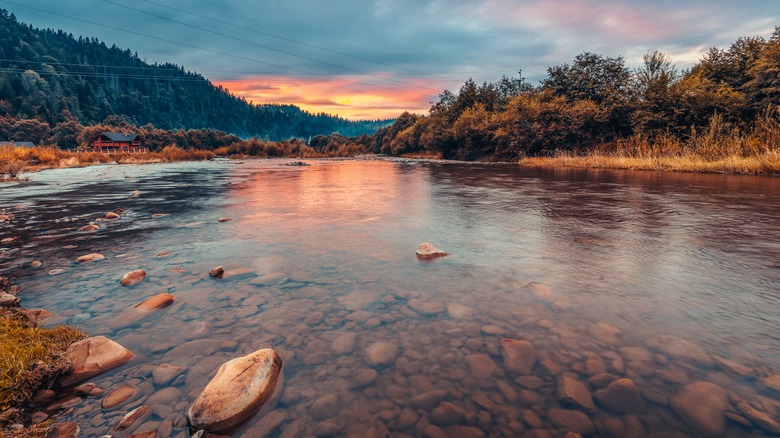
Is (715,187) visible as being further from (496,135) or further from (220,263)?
(496,135)

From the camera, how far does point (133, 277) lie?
15.9 ft

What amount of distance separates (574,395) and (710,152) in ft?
86.5

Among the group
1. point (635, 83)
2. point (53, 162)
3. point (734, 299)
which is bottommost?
point (734, 299)

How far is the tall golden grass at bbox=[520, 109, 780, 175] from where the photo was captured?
18.2m

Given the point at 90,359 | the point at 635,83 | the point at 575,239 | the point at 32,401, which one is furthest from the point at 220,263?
the point at 635,83

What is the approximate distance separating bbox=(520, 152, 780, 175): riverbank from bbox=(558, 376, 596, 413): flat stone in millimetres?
22654

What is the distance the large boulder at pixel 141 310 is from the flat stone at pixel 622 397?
14.0 ft

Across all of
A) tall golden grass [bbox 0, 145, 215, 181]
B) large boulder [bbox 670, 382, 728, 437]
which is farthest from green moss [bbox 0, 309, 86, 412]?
tall golden grass [bbox 0, 145, 215, 181]

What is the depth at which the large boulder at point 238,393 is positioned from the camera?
230 centimetres

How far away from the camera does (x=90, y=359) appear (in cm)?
290

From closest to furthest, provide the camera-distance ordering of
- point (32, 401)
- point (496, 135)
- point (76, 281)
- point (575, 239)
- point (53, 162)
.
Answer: point (32, 401) → point (76, 281) → point (575, 239) → point (53, 162) → point (496, 135)

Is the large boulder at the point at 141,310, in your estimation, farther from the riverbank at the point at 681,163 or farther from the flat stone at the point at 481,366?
the riverbank at the point at 681,163

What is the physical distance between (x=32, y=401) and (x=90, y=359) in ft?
1.56

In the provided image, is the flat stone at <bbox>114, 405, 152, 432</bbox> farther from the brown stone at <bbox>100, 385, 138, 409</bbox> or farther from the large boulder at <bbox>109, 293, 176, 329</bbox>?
the large boulder at <bbox>109, 293, 176, 329</bbox>
